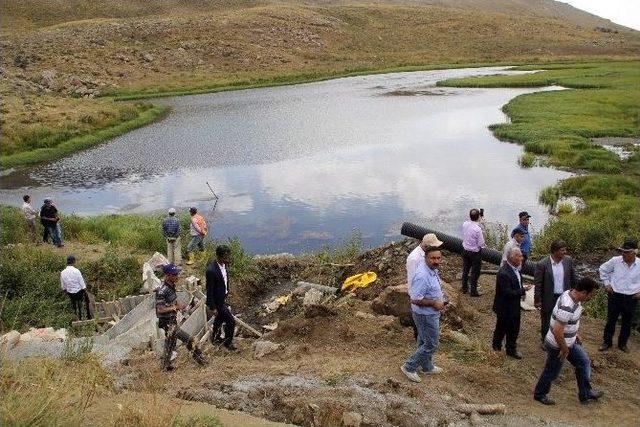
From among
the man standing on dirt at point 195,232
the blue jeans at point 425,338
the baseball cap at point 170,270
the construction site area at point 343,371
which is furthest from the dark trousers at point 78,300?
the blue jeans at point 425,338

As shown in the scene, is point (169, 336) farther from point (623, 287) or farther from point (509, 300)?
point (623, 287)

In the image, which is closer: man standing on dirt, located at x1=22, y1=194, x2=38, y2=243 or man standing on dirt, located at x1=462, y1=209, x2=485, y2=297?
man standing on dirt, located at x1=462, y1=209, x2=485, y2=297

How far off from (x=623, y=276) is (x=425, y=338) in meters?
3.49

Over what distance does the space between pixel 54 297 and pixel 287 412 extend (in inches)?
356

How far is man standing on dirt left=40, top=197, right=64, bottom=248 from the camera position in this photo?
1638 centimetres

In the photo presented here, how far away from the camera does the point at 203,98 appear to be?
55.0 meters

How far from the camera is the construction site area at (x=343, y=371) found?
A: 6.68m

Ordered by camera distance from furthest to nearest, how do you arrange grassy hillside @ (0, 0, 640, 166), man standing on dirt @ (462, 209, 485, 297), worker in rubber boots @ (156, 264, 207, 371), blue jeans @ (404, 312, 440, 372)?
grassy hillside @ (0, 0, 640, 166) < man standing on dirt @ (462, 209, 485, 297) < worker in rubber boots @ (156, 264, 207, 371) < blue jeans @ (404, 312, 440, 372)

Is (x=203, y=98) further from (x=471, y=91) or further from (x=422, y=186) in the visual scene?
(x=422, y=186)

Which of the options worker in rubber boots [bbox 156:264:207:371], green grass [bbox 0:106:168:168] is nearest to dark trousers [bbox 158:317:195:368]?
worker in rubber boots [bbox 156:264:207:371]

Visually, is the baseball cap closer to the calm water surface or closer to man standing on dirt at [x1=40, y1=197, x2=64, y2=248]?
man standing on dirt at [x1=40, y1=197, x2=64, y2=248]

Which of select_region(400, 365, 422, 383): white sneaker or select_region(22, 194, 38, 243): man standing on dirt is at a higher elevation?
select_region(400, 365, 422, 383): white sneaker

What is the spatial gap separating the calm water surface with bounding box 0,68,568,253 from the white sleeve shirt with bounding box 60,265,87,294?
6.77 meters

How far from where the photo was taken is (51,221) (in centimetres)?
1658
